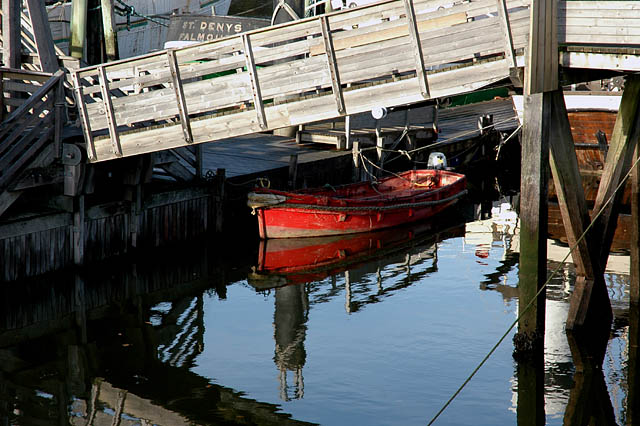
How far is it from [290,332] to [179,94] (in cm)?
492

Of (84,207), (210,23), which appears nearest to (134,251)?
(84,207)

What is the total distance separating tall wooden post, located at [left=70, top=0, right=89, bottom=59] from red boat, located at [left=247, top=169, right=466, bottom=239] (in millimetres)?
5485

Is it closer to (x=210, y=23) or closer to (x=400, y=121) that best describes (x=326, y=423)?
(x=400, y=121)

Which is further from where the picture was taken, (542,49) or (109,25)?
(109,25)

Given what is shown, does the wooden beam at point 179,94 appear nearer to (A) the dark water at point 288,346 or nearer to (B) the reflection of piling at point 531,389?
(A) the dark water at point 288,346

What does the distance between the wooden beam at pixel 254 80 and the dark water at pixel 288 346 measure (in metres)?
3.47

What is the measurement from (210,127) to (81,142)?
2.67m

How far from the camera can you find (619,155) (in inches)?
523

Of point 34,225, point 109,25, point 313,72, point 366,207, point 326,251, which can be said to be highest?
point 109,25

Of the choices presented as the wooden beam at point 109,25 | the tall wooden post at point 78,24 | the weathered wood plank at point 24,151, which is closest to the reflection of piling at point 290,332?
the weathered wood plank at point 24,151

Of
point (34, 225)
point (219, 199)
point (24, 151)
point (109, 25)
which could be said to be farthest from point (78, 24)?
point (34, 225)

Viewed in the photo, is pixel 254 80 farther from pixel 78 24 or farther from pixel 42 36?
pixel 78 24

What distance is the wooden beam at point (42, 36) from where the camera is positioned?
1622 centimetres

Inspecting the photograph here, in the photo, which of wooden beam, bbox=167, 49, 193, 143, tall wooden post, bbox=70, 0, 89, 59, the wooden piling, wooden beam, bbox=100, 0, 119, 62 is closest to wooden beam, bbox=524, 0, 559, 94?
wooden beam, bbox=167, 49, 193, 143
